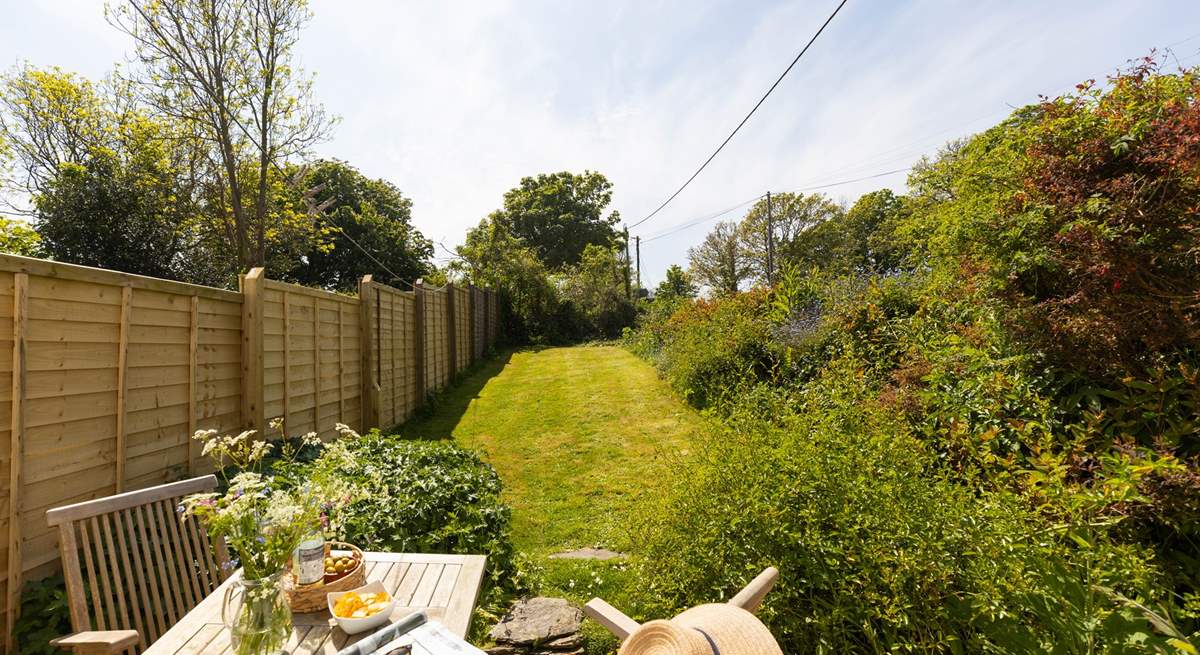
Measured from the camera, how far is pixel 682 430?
6293 millimetres

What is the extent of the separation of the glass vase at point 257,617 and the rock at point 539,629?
59.3 inches

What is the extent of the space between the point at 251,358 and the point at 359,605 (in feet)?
10.7

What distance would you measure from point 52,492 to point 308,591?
1.98 metres

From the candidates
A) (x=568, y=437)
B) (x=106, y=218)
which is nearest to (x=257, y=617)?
(x=568, y=437)

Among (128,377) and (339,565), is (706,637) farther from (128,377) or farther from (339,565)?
(128,377)

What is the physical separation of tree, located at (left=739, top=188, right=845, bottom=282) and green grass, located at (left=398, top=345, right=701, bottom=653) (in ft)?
50.8

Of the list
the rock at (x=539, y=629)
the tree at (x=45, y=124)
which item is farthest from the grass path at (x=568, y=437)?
the tree at (x=45, y=124)

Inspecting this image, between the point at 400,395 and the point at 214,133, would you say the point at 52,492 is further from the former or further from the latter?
the point at 214,133

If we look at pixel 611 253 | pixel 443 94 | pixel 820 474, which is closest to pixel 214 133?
pixel 443 94

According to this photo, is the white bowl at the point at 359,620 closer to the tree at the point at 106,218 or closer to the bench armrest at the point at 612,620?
the bench armrest at the point at 612,620

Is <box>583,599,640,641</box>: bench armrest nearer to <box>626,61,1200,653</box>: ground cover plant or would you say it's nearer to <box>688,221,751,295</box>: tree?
<box>626,61,1200,653</box>: ground cover plant

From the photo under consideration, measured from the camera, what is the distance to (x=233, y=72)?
7.54m

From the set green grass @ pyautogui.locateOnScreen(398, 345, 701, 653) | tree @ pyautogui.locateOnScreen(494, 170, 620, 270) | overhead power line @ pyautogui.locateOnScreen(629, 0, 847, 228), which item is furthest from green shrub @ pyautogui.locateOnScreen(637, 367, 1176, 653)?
tree @ pyautogui.locateOnScreen(494, 170, 620, 270)

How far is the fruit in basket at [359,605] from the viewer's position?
152 cm
